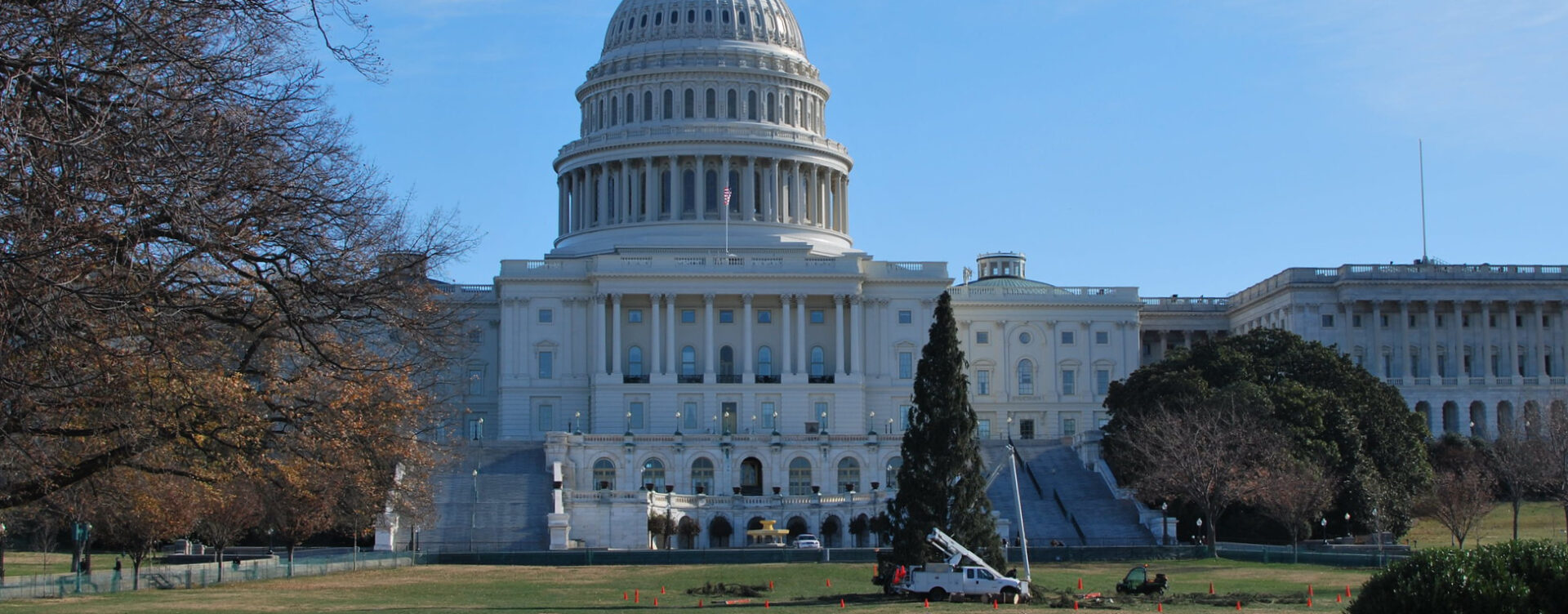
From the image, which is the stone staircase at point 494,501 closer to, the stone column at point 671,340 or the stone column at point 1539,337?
the stone column at point 671,340

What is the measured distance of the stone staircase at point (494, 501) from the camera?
3002 inches

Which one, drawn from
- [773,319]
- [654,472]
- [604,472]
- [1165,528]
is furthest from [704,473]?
[1165,528]

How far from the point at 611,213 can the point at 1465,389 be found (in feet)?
165

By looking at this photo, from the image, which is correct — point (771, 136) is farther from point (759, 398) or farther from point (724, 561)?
point (724, 561)

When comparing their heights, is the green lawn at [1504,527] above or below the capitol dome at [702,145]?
below

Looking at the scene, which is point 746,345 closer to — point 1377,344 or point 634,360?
point 634,360

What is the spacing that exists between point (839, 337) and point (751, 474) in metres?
→ 14.3

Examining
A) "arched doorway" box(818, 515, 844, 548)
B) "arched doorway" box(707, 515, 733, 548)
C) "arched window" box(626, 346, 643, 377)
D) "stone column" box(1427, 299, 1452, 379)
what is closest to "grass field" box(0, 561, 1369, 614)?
"arched doorway" box(707, 515, 733, 548)

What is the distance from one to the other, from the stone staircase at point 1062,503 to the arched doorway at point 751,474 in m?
11.0

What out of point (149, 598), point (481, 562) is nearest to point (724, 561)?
point (481, 562)

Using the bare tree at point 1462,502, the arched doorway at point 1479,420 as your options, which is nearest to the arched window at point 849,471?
the bare tree at point 1462,502

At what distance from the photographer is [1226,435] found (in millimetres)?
77125

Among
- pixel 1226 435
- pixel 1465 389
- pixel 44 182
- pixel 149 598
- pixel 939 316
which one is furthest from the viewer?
pixel 1465 389

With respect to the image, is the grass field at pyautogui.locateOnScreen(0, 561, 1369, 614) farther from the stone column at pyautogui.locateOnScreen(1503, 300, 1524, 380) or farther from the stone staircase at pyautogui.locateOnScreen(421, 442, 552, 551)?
the stone column at pyautogui.locateOnScreen(1503, 300, 1524, 380)
